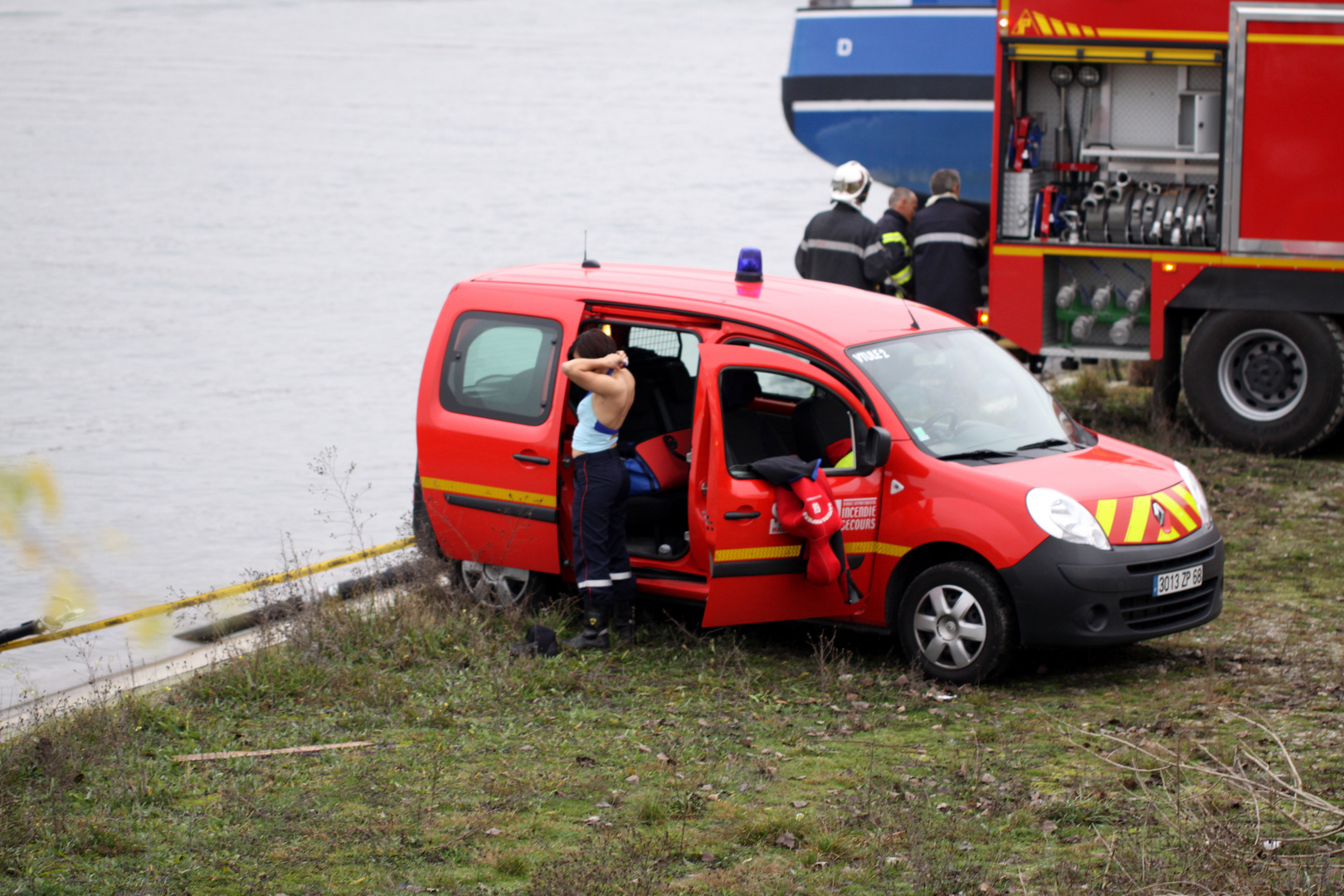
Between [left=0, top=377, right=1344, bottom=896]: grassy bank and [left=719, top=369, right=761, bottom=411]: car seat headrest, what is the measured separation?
3.85ft

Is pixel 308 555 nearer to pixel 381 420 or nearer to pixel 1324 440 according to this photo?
pixel 381 420

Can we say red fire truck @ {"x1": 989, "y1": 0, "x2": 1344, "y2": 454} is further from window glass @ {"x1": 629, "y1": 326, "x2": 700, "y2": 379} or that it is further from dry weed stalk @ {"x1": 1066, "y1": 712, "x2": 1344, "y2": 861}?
dry weed stalk @ {"x1": 1066, "y1": 712, "x2": 1344, "y2": 861}

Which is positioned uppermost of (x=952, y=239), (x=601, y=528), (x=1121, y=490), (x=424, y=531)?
(x=952, y=239)

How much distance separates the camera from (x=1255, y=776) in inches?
219

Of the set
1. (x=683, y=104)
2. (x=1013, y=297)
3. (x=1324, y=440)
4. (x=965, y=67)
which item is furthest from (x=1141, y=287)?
(x=683, y=104)

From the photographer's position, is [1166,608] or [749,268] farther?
[749,268]

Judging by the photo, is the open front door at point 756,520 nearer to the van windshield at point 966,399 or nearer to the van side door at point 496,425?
the van windshield at point 966,399

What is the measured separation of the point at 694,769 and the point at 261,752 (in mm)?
1808

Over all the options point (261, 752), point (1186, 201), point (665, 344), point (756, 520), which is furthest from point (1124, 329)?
point (261, 752)

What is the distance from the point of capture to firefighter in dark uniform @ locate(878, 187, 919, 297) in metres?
12.3

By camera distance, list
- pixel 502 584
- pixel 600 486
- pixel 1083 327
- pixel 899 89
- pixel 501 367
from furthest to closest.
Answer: pixel 899 89
pixel 1083 327
pixel 502 584
pixel 501 367
pixel 600 486

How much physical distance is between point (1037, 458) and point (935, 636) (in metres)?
0.99

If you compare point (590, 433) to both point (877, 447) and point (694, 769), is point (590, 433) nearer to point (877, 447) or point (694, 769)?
point (877, 447)

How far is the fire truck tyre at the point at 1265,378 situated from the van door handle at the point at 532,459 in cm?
615
